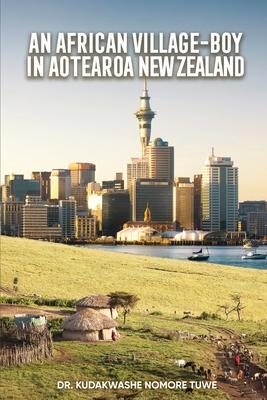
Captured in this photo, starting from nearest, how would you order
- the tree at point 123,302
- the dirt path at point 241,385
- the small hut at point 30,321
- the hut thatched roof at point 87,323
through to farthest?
the dirt path at point 241,385, the small hut at point 30,321, the hut thatched roof at point 87,323, the tree at point 123,302

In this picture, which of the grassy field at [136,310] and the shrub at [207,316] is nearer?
the grassy field at [136,310]

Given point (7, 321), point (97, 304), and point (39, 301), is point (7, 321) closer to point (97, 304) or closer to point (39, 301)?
point (97, 304)

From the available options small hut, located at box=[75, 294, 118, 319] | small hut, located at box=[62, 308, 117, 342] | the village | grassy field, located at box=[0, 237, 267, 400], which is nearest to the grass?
grassy field, located at box=[0, 237, 267, 400]

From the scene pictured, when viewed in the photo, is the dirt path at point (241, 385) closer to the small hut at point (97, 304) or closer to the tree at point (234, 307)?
the small hut at point (97, 304)

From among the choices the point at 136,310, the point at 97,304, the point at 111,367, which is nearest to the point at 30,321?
the point at 111,367

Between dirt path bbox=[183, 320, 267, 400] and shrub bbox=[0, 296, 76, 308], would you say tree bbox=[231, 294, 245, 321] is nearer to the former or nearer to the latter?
shrub bbox=[0, 296, 76, 308]

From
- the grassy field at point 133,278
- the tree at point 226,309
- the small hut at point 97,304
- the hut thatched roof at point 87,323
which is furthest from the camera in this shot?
the grassy field at point 133,278

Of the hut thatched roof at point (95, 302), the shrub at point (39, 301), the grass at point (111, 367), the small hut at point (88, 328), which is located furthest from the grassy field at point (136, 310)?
the shrub at point (39, 301)
